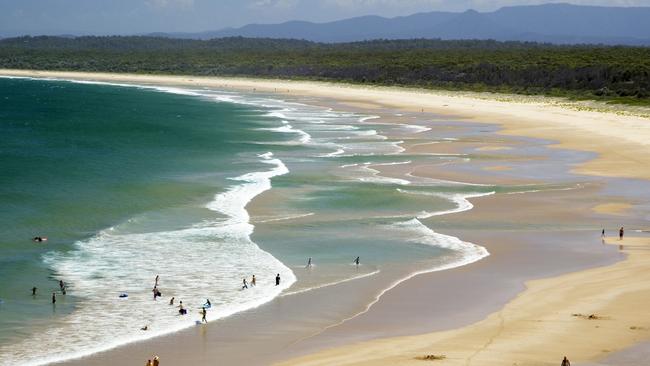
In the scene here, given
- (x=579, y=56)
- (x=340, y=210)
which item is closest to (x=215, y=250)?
(x=340, y=210)

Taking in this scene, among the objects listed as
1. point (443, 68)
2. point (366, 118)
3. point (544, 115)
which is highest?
point (443, 68)

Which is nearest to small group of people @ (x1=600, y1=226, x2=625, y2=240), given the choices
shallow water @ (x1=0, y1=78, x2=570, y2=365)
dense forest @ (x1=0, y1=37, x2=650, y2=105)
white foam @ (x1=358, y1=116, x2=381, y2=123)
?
shallow water @ (x1=0, y1=78, x2=570, y2=365)

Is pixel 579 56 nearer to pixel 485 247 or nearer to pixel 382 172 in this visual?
pixel 382 172

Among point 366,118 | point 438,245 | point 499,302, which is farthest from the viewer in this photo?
point 366,118

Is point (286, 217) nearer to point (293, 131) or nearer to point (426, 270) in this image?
point (426, 270)

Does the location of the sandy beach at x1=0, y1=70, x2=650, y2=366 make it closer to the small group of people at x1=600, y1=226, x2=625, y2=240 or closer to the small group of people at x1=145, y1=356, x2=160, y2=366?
the small group of people at x1=600, y1=226, x2=625, y2=240

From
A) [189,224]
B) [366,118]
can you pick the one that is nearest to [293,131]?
[366,118]

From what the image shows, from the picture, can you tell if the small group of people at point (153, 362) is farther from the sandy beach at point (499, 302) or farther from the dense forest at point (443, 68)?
the dense forest at point (443, 68)
